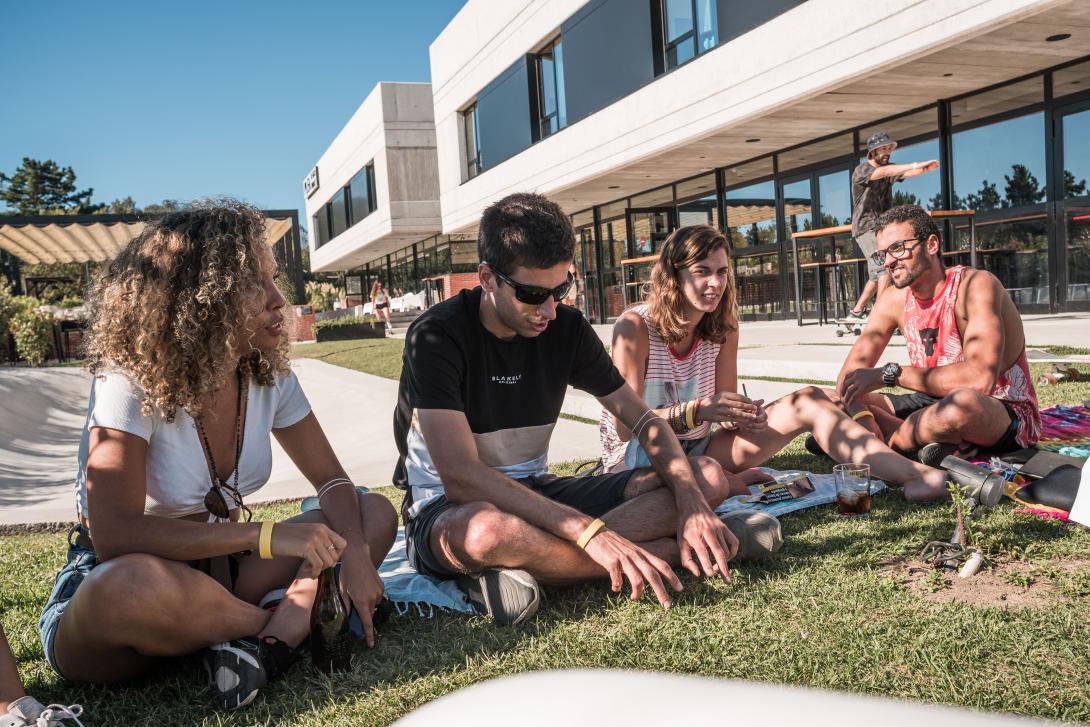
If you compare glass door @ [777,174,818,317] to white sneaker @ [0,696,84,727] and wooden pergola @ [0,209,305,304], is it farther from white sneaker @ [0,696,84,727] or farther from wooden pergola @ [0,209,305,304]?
white sneaker @ [0,696,84,727]

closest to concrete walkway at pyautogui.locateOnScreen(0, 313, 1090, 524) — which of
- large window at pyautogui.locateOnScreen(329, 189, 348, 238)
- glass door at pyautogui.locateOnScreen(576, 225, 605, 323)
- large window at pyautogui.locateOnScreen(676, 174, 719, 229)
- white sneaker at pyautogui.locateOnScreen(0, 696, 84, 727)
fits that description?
white sneaker at pyautogui.locateOnScreen(0, 696, 84, 727)

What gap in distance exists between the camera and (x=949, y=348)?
425cm

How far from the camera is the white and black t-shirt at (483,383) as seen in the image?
9.42 feet

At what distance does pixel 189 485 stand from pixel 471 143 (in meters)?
22.5

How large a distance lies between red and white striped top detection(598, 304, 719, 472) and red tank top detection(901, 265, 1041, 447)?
1.18m

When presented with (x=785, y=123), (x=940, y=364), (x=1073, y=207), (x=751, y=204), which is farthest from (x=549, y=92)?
(x=940, y=364)

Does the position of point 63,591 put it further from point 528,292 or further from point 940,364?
point 940,364

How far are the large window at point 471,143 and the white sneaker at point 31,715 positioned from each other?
73.3ft

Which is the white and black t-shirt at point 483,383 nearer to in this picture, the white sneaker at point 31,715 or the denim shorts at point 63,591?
the denim shorts at point 63,591

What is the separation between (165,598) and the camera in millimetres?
2115

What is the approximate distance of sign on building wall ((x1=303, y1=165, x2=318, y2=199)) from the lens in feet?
151

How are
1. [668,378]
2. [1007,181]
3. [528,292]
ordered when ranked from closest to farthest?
[528,292] → [668,378] → [1007,181]

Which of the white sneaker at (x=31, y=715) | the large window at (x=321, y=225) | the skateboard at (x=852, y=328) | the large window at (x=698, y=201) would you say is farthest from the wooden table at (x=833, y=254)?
the large window at (x=321, y=225)

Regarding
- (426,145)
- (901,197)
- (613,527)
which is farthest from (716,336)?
(426,145)
